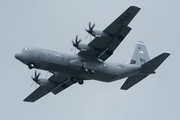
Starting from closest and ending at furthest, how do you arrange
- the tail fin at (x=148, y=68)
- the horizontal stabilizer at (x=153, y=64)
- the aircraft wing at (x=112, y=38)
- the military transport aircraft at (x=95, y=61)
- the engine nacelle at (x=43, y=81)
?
the aircraft wing at (x=112, y=38) < the military transport aircraft at (x=95, y=61) < the horizontal stabilizer at (x=153, y=64) < the tail fin at (x=148, y=68) < the engine nacelle at (x=43, y=81)

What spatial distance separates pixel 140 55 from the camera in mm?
56750

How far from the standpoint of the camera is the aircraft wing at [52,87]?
185 feet

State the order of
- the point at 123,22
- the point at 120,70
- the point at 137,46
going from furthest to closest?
the point at 137,46 → the point at 120,70 → the point at 123,22

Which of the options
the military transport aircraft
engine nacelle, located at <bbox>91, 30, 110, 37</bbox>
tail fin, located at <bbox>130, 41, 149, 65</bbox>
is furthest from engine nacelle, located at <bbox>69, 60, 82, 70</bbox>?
tail fin, located at <bbox>130, 41, 149, 65</bbox>

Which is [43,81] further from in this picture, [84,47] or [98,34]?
[98,34]

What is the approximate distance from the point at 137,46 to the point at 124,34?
613cm

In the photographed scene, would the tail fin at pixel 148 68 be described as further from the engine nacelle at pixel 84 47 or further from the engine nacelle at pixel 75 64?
the engine nacelle at pixel 75 64

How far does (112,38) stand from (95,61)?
9.55 ft

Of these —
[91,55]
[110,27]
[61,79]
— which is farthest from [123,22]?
[61,79]

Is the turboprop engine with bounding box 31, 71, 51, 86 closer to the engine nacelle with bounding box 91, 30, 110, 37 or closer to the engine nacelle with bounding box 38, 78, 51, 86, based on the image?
the engine nacelle with bounding box 38, 78, 51, 86

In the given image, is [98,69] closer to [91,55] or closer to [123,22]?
[91,55]

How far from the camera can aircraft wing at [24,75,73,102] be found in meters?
56.3

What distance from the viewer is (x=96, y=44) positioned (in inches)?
2040

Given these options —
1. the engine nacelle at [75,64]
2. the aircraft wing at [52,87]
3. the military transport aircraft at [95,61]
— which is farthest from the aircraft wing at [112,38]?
the aircraft wing at [52,87]
